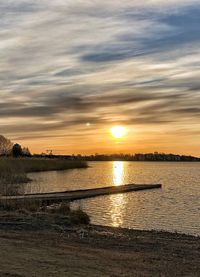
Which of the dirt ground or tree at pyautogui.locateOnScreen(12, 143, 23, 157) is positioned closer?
the dirt ground

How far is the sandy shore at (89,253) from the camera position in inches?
401

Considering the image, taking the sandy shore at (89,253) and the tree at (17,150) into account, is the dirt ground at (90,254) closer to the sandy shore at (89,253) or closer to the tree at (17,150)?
the sandy shore at (89,253)

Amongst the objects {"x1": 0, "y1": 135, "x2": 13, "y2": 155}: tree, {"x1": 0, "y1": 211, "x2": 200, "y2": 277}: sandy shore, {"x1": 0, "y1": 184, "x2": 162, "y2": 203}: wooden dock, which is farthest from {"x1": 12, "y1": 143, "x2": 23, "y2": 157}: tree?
{"x1": 0, "y1": 211, "x2": 200, "y2": 277}: sandy shore

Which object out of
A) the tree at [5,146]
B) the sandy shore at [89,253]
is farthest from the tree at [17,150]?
the sandy shore at [89,253]

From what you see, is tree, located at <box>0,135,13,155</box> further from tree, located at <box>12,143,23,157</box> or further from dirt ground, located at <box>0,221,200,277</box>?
dirt ground, located at <box>0,221,200,277</box>

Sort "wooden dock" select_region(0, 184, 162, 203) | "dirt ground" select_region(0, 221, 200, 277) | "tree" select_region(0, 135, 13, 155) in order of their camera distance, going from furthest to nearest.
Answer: "tree" select_region(0, 135, 13, 155)
"wooden dock" select_region(0, 184, 162, 203)
"dirt ground" select_region(0, 221, 200, 277)

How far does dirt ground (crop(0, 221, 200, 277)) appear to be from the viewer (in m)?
10.2

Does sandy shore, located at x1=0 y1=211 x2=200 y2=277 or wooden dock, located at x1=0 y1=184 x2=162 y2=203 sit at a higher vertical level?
sandy shore, located at x1=0 y1=211 x2=200 y2=277

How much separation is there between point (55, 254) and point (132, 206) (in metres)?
25.1

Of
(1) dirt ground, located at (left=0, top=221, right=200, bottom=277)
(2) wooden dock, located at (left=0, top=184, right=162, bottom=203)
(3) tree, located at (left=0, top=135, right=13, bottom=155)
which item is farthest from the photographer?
(3) tree, located at (left=0, top=135, right=13, bottom=155)

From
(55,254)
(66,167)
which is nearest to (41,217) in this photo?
(55,254)

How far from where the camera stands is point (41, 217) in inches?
827

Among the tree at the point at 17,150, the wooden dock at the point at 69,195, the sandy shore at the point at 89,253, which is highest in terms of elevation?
the tree at the point at 17,150

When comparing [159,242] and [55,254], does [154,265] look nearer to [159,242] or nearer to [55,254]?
[55,254]
